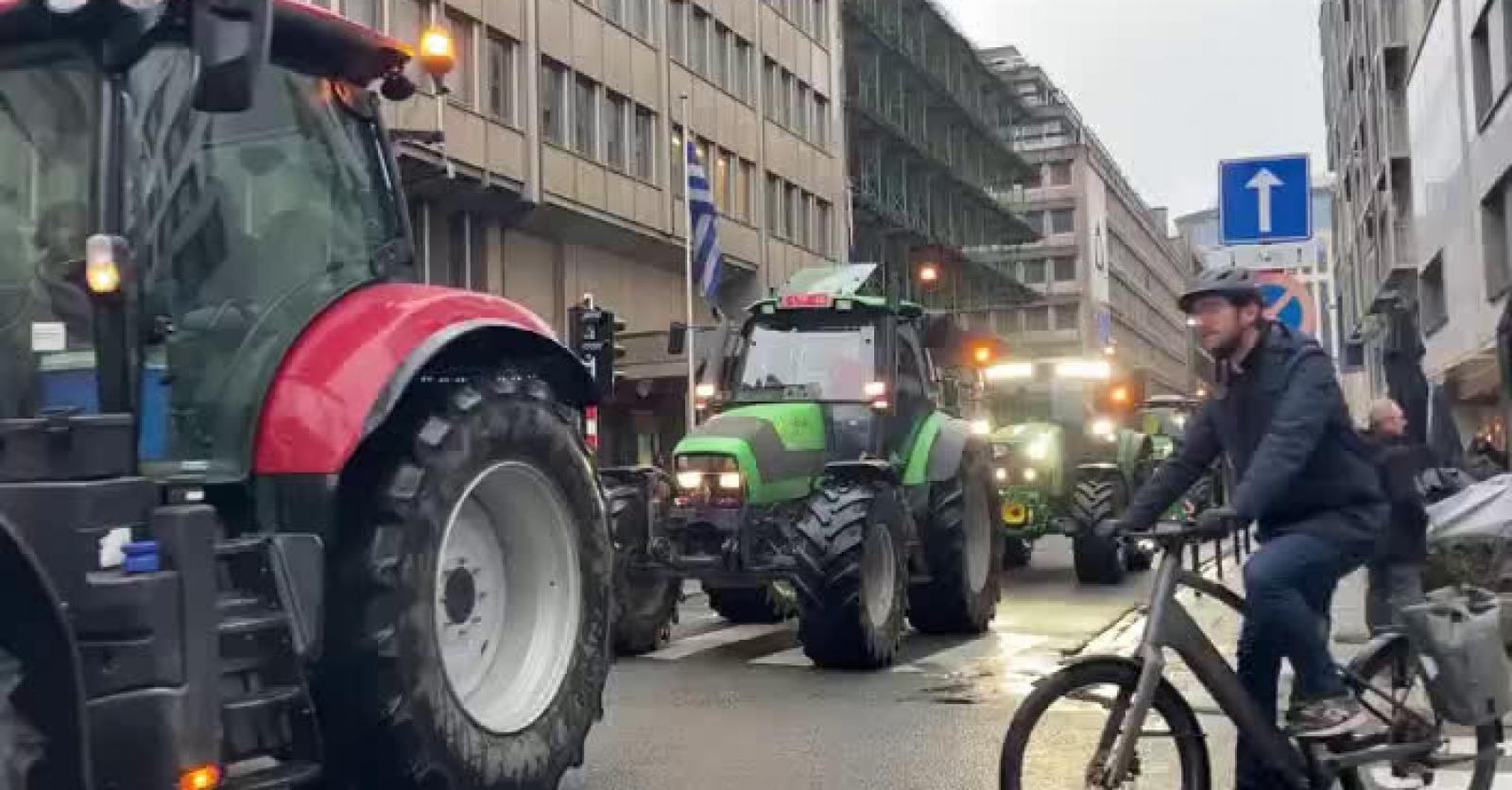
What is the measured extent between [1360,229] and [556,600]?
172ft

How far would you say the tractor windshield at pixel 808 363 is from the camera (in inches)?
435

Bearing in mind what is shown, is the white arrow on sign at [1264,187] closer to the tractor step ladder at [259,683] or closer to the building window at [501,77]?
the tractor step ladder at [259,683]

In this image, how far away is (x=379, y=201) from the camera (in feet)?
18.2

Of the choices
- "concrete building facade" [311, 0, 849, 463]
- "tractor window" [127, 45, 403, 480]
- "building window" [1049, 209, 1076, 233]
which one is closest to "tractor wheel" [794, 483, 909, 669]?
"tractor window" [127, 45, 403, 480]

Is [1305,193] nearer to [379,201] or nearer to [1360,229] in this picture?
[379,201]

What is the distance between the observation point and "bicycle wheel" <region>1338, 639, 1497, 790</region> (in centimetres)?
521

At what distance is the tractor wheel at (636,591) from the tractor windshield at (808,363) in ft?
5.11

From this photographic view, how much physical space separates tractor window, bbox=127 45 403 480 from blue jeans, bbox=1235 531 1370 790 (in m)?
3.21

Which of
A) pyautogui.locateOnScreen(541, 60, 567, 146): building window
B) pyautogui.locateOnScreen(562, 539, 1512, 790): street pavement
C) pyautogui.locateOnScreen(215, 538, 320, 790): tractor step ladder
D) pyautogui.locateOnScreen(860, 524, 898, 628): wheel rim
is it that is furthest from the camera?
pyautogui.locateOnScreen(541, 60, 567, 146): building window

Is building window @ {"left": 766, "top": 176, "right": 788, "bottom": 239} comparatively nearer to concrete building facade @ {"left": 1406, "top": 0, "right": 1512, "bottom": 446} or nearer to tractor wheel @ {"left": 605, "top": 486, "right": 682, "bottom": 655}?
concrete building facade @ {"left": 1406, "top": 0, "right": 1512, "bottom": 446}

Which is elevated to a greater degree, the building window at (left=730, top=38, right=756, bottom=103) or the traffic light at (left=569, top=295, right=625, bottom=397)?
the building window at (left=730, top=38, right=756, bottom=103)

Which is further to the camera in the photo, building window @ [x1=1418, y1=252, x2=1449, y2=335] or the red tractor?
building window @ [x1=1418, y1=252, x2=1449, y2=335]

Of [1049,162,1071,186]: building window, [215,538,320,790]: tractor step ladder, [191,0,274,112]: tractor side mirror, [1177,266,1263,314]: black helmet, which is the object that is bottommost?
[215,538,320,790]: tractor step ladder

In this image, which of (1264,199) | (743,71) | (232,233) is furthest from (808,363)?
(743,71)
